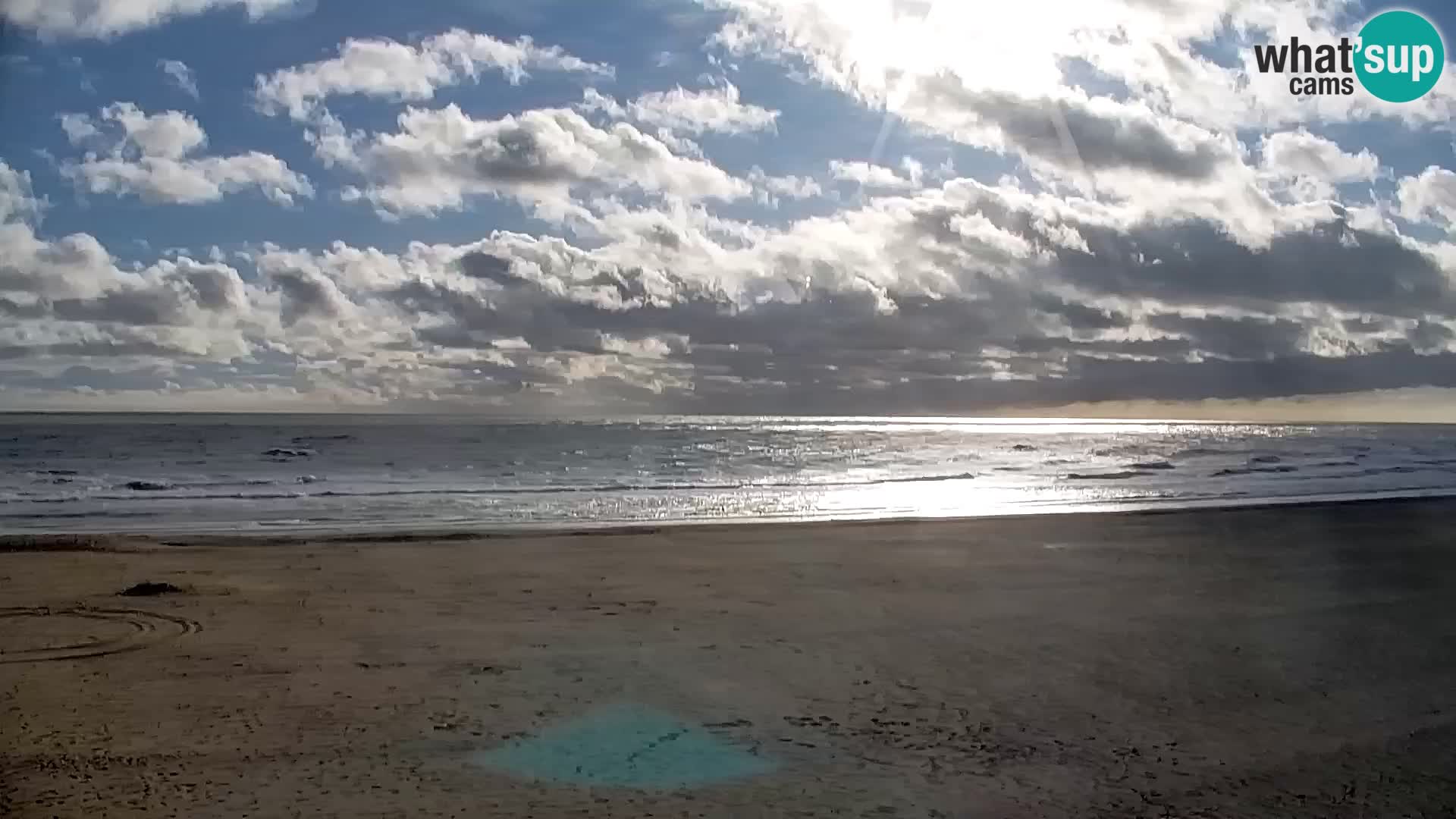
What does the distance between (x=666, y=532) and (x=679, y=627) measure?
33.4 ft

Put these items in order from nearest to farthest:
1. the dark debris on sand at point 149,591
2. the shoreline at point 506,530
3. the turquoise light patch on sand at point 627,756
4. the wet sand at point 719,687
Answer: the wet sand at point 719,687 < the turquoise light patch on sand at point 627,756 < the dark debris on sand at point 149,591 < the shoreline at point 506,530

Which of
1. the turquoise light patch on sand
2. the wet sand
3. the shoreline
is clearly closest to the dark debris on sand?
the wet sand

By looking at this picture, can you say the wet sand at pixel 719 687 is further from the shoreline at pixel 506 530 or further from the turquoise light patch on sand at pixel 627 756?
the shoreline at pixel 506 530

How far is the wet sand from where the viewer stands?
6.87 m

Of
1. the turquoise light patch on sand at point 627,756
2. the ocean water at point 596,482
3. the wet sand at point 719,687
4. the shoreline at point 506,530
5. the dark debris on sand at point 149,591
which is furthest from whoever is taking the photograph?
the ocean water at point 596,482

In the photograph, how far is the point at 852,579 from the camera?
15617mm

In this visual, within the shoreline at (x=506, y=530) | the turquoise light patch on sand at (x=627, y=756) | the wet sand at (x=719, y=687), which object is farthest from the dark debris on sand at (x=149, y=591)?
the turquoise light patch on sand at (x=627, y=756)

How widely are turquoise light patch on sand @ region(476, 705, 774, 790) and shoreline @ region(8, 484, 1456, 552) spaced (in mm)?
12545

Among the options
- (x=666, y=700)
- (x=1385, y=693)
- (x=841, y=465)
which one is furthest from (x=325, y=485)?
(x=1385, y=693)

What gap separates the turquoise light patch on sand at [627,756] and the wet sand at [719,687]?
3 centimetres

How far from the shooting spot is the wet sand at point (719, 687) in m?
6.87

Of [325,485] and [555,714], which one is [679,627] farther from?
[325,485]

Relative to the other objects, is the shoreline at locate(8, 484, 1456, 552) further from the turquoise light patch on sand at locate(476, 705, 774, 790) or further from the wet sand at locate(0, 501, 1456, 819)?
the turquoise light patch on sand at locate(476, 705, 774, 790)

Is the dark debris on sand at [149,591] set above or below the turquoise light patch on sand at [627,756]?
above
